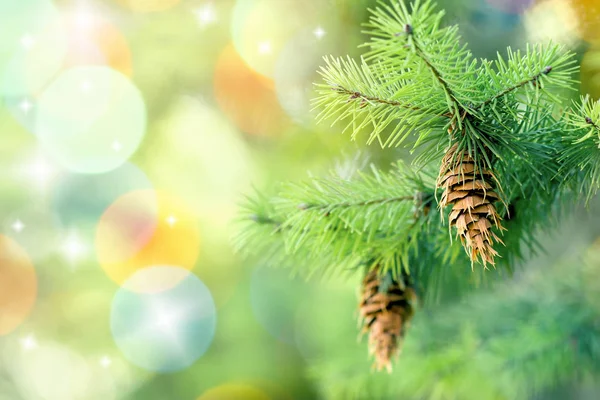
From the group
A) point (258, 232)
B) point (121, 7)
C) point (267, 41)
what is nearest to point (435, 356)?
point (258, 232)

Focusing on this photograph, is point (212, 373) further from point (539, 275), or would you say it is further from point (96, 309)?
point (539, 275)

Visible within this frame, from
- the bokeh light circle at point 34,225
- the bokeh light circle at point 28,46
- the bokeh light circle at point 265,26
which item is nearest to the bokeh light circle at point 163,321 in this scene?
the bokeh light circle at point 34,225

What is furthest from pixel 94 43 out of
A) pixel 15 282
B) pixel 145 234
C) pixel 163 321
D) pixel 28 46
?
pixel 163 321

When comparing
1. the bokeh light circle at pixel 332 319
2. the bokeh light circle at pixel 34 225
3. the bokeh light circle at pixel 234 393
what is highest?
the bokeh light circle at pixel 34 225

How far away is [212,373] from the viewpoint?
1447 mm

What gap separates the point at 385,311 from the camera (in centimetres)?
38

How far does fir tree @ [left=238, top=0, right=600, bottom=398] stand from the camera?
0.81 ft

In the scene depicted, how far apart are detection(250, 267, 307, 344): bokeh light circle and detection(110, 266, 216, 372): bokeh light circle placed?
139 mm

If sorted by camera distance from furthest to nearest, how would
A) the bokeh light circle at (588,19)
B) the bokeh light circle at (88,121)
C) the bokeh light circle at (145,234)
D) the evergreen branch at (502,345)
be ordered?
the bokeh light circle at (145,234), the bokeh light circle at (88,121), the evergreen branch at (502,345), the bokeh light circle at (588,19)

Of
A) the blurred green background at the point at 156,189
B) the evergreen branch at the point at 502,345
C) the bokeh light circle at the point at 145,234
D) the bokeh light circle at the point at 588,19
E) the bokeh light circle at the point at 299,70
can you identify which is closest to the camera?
the bokeh light circle at the point at 588,19

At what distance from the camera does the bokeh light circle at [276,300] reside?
1456mm

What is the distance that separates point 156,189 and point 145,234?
18 cm

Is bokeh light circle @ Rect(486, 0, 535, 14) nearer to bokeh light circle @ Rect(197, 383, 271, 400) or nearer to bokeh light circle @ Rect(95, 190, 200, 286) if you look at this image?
bokeh light circle @ Rect(95, 190, 200, 286)

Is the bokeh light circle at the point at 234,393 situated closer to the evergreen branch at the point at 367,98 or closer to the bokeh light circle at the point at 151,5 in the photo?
the bokeh light circle at the point at 151,5
